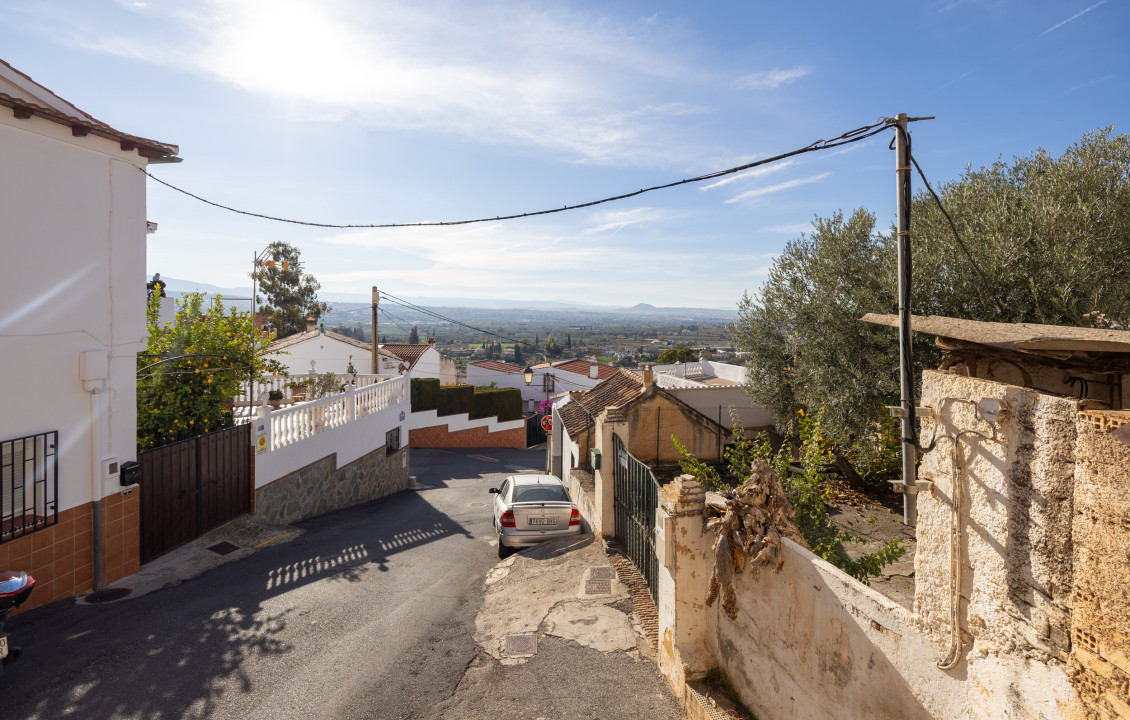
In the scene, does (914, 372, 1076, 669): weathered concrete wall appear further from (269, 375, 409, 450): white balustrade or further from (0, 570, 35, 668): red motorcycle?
(269, 375, 409, 450): white balustrade

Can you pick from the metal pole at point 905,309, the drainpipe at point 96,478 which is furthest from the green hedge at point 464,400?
the metal pole at point 905,309

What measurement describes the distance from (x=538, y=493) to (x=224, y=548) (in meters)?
5.31

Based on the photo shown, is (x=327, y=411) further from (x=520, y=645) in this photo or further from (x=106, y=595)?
(x=520, y=645)

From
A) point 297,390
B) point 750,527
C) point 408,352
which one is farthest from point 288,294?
point 750,527

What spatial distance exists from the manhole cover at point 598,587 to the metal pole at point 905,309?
13.9 ft

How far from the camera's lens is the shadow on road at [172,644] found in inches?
211

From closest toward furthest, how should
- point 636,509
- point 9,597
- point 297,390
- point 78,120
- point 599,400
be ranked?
point 9,597 → point 78,120 → point 636,509 → point 599,400 → point 297,390

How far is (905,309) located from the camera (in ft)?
14.5

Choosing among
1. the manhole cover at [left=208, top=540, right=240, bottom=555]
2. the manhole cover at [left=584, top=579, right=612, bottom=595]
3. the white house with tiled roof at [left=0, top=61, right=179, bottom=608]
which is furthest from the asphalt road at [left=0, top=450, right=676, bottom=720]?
the manhole cover at [left=584, top=579, right=612, bottom=595]

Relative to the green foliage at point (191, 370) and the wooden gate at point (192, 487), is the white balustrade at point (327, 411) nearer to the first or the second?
the wooden gate at point (192, 487)

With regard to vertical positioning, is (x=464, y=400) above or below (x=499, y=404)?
above

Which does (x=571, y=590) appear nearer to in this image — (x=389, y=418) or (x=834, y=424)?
(x=834, y=424)

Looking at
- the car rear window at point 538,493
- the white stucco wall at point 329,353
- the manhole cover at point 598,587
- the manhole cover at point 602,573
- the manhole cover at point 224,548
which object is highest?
the white stucco wall at point 329,353

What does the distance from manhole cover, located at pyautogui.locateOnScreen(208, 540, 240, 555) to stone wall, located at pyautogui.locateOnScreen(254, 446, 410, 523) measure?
4.54 feet
